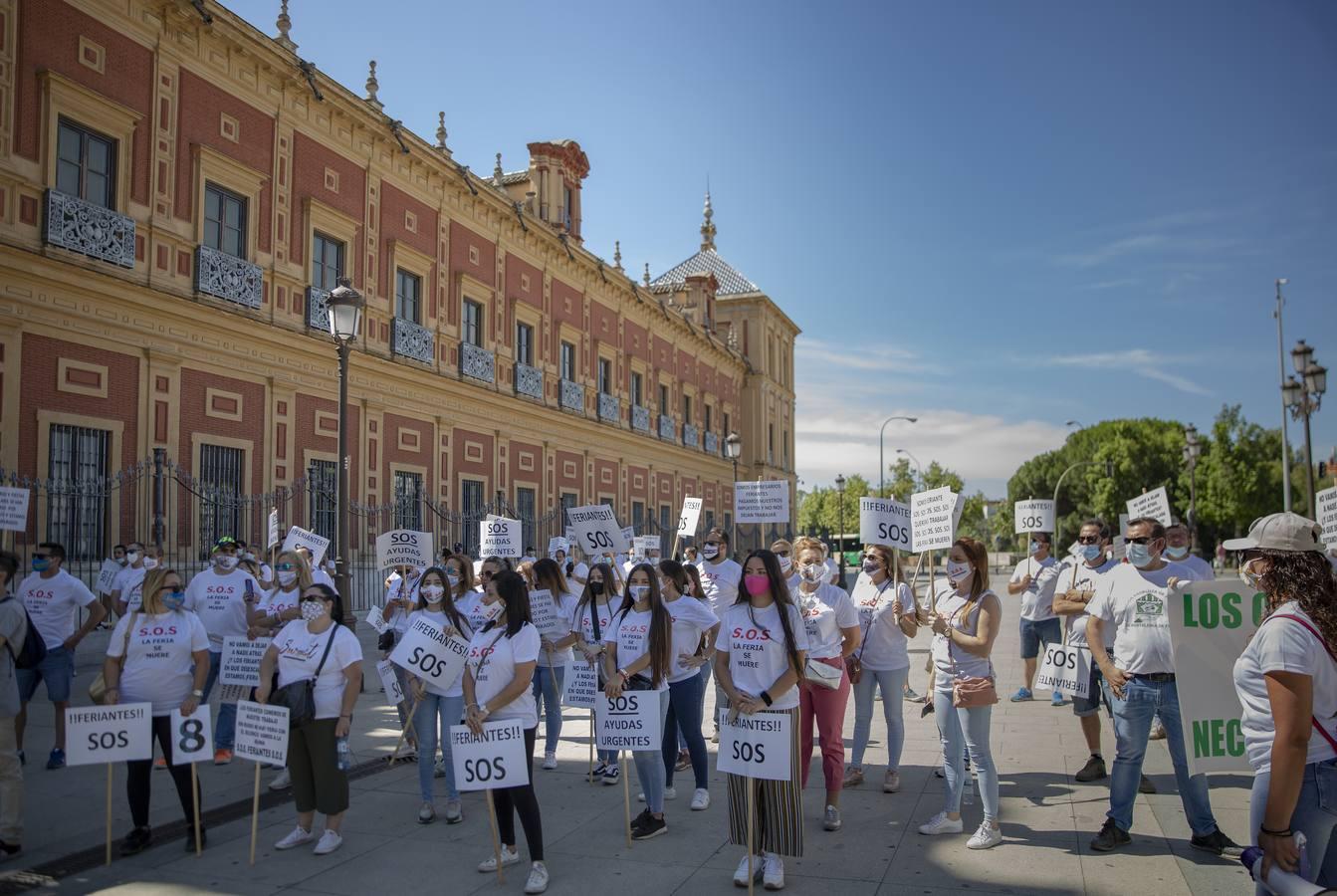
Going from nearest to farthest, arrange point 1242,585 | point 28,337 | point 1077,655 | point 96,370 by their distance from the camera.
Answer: point 1242,585
point 1077,655
point 28,337
point 96,370

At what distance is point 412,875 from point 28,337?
11.8 metres

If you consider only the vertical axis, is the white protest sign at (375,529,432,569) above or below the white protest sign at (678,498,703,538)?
below

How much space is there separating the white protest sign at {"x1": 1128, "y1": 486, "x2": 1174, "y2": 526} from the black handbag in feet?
27.1

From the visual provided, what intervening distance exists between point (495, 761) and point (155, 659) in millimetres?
2576

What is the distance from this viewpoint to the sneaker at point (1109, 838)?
20.7ft

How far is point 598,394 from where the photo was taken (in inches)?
1283

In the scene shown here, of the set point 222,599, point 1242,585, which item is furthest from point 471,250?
point 1242,585

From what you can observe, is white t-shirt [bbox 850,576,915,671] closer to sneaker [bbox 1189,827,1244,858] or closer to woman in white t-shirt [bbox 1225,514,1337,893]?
sneaker [bbox 1189,827,1244,858]

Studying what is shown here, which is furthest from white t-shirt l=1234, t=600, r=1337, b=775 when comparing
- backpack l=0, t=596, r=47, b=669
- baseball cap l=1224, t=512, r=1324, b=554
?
backpack l=0, t=596, r=47, b=669

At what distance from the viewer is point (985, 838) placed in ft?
21.2

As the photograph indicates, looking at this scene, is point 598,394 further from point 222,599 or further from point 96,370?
point 222,599

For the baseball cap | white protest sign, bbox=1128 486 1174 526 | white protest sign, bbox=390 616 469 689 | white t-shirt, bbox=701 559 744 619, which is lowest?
white protest sign, bbox=390 616 469 689

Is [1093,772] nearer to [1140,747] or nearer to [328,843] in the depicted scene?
[1140,747]

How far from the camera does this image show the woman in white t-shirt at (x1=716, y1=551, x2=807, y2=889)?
5.91 metres
